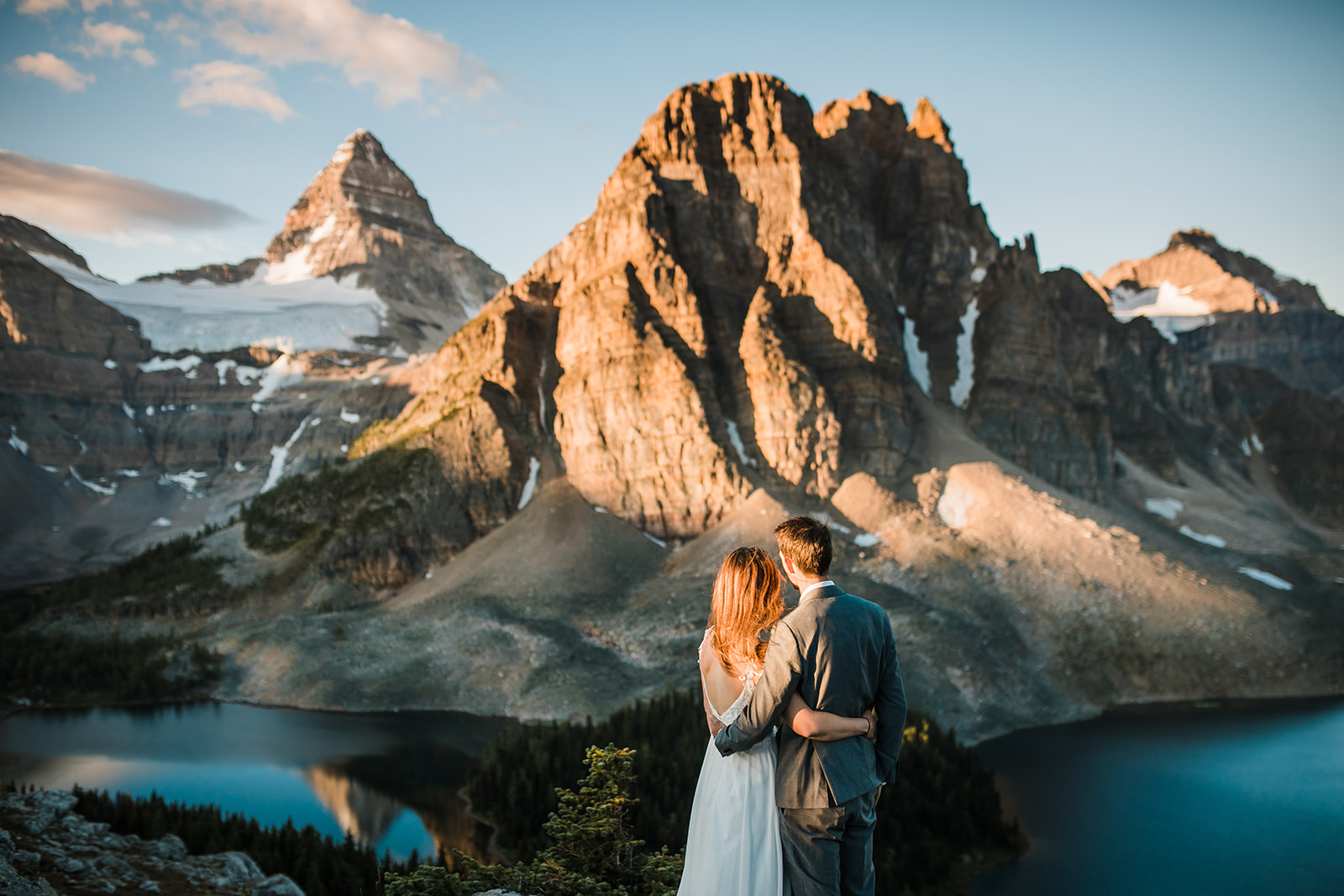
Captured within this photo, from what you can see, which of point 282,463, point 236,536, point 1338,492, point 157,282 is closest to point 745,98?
point 236,536

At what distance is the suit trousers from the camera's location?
201 inches

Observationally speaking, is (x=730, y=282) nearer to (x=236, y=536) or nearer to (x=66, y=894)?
(x=236, y=536)

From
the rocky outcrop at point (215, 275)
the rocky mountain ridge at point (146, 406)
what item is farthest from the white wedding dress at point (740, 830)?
the rocky outcrop at point (215, 275)

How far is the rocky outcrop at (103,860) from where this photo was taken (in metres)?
13.0

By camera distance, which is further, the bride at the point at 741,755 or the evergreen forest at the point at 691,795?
the evergreen forest at the point at 691,795

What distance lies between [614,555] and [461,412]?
17.6 metres

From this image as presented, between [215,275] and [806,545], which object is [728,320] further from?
[215,275]

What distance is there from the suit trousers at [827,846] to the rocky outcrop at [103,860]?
11547mm

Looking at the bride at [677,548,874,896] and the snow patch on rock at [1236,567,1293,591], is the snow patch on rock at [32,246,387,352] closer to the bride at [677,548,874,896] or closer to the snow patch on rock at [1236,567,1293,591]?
the snow patch on rock at [1236,567,1293,591]

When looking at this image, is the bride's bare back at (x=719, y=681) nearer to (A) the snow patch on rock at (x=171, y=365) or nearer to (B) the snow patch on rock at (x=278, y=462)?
(B) the snow patch on rock at (x=278, y=462)

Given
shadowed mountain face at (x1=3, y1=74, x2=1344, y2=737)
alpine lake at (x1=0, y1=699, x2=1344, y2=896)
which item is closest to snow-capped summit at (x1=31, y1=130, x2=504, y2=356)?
shadowed mountain face at (x1=3, y1=74, x2=1344, y2=737)

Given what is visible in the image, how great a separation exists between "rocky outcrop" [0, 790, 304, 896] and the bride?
1113 cm

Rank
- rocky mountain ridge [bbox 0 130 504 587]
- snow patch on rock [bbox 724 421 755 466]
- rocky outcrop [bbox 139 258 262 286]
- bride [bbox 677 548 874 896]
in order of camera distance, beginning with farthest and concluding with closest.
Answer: rocky outcrop [bbox 139 258 262 286], rocky mountain ridge [bbox 0 130 504 587], snow patch on rock [bbox 724 421 755 466], bride [bbox 677 548 874 896]

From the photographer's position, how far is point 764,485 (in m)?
51.6
